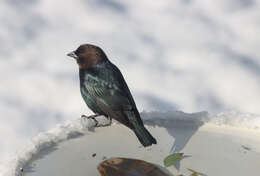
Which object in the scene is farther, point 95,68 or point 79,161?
point 95,68

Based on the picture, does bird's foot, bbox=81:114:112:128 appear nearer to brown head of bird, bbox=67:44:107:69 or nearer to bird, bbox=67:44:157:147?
bird, bbox=67:44:157:147

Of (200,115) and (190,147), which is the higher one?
(200,115)

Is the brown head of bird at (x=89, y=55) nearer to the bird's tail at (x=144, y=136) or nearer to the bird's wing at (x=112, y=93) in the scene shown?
the bird's wing at (x=112, y=93)

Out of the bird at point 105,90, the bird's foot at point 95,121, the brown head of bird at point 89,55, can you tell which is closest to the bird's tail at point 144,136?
the bird at point 105,90

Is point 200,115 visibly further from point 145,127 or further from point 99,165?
point 99,165

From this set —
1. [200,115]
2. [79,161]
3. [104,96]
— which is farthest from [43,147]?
[200,115]

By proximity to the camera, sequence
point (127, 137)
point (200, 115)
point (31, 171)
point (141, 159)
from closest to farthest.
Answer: point (31, 171) → point (141, 159) → point (127, 137) → point (200, 115)

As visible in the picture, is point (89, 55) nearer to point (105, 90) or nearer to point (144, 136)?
point (105, 90)

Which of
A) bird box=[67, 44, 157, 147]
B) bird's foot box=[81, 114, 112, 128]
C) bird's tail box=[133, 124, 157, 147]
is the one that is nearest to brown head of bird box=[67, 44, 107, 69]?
bird box=[67, 44, 157, 147]

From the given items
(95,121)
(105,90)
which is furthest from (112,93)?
(95,121)
